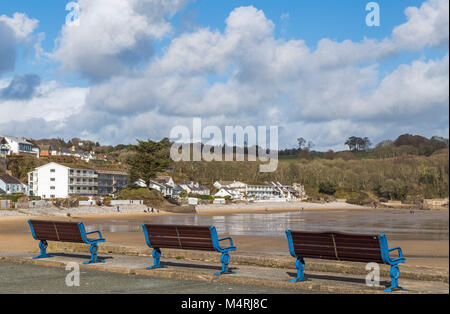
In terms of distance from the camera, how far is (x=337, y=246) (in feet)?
25.9

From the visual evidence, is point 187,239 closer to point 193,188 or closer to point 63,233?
point 63,233

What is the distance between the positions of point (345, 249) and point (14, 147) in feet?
443

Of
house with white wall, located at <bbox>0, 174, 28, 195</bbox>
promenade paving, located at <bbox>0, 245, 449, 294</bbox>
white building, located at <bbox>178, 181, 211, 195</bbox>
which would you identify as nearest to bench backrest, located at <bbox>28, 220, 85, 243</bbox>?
promenade paving, located at <bbox>0, 245, 449, 294</bbox>

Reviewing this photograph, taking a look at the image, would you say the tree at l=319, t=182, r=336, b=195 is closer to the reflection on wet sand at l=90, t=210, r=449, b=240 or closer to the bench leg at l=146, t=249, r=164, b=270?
the reflection on wet sand at l=90, t=210, r=449, b=240

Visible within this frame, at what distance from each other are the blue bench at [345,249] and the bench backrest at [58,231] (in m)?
4.95

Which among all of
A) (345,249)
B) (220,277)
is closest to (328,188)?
(220,277)

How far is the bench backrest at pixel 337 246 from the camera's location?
750cm

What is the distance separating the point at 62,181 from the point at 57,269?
8754cm

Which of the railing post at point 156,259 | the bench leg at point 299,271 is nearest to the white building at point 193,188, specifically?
the railing post at point 156,259

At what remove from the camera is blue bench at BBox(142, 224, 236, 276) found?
356 inches

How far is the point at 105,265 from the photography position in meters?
9.85

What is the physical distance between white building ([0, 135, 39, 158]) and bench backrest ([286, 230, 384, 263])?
127985 millimetres

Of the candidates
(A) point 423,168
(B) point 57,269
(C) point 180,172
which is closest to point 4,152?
(C) point 180,172
